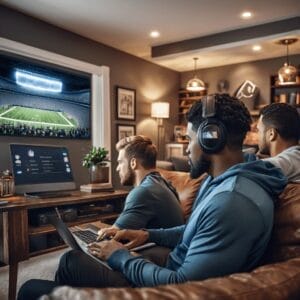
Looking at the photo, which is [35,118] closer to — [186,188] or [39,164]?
[39,164]

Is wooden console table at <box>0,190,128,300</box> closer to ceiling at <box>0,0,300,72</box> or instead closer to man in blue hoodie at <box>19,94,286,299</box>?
man in blue hoodie at <box>19,94,286,299</box>

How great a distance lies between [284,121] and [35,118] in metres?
3.06

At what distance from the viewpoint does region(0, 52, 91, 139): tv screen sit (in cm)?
377

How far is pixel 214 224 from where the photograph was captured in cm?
91

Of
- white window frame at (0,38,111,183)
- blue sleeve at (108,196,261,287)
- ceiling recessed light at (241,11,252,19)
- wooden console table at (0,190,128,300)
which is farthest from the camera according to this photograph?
white window frame at (0,38,111,183)

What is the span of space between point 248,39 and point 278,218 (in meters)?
3.90

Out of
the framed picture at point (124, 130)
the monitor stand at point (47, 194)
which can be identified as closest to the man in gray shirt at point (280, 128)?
the monitor stand at point (47, 194)

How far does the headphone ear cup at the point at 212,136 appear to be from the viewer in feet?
3.68

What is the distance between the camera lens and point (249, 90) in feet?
19.5

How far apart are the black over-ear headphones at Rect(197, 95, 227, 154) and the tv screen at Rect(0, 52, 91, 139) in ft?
10.2

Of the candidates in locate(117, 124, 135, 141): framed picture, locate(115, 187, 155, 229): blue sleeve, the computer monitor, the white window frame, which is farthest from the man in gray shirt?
locate(117, 124, 135, 141): framed picture

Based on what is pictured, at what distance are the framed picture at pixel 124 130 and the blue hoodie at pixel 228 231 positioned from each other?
14.1 ft

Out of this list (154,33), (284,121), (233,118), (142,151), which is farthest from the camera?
(154,33)

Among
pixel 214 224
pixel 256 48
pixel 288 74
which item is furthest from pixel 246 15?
pixel 214 224
